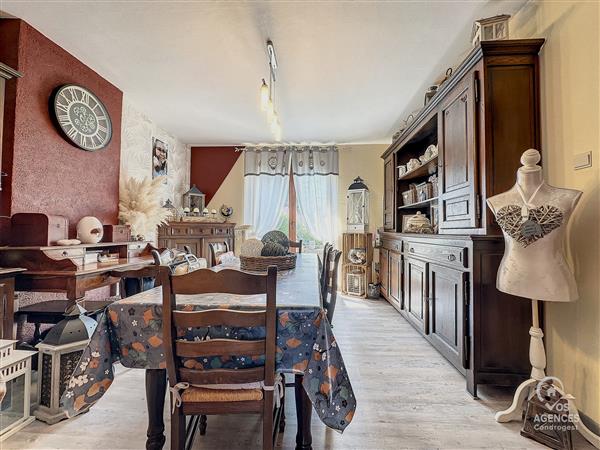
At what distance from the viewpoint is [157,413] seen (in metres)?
1.27

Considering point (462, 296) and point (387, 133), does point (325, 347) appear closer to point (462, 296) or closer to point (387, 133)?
point (462, 296)

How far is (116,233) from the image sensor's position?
276cm

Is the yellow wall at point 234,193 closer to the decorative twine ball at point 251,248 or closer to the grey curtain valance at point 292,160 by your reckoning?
the grey curtain valance at point 292,160

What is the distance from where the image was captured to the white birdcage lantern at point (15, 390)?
1423 mm

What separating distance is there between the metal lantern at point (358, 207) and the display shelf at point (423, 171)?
31.3 inches

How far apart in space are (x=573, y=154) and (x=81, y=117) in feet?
12.3

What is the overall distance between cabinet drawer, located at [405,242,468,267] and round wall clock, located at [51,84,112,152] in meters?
3.26

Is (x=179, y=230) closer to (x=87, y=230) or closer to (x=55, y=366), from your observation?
(x=87, y=230)

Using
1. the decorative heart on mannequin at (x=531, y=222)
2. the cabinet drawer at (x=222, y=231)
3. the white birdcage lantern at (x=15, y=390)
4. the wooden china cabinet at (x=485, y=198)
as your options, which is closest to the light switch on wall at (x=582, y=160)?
the wooden china cabinet at (x=485, y=198)

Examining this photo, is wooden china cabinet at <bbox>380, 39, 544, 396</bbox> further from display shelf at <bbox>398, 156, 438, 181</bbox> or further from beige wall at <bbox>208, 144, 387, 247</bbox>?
beige wall at <bbox>208, 144, 387, 247</bbox>

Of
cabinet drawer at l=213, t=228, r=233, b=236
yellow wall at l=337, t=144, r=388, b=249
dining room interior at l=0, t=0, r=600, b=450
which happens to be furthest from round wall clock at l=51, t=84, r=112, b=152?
yellow wall at l=337, t=144, r=388, b=249

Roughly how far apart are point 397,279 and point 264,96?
2.54 metres

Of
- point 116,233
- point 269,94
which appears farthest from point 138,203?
point 269,94

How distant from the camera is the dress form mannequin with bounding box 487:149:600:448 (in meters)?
1.36
